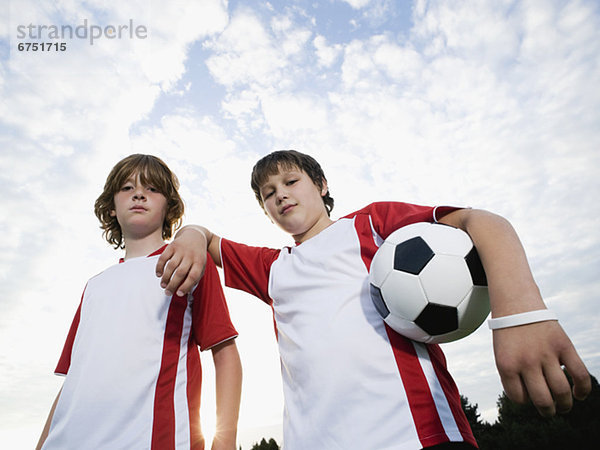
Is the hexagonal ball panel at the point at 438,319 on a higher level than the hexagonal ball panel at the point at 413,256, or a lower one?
lower

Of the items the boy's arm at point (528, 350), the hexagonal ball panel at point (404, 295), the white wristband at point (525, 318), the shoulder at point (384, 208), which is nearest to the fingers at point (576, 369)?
the boy's arm at point (528, 350)

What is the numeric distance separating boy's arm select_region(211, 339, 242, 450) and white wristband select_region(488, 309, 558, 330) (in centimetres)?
165

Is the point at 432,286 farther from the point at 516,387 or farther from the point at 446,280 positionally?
the point at 516,387

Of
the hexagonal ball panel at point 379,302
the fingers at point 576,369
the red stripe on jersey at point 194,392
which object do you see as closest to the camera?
the fingers at point 576,369

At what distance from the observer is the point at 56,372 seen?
299cm

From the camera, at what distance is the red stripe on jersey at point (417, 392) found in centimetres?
192

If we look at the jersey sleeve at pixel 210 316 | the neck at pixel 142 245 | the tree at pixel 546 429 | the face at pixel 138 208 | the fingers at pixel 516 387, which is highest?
the face at pixel 138 208

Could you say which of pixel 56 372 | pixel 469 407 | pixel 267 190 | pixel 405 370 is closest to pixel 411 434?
pixel 405 370

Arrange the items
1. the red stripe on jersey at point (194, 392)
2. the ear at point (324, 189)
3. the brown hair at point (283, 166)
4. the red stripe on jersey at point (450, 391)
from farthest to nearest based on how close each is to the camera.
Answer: the ear at point (324, 189)
the brown hair at point (283, 166)
the red stripe on jersey at point (194, 392)
the red stripe on jersey at point (450, 391)

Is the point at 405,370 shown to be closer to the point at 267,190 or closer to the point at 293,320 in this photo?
the point at 293,320

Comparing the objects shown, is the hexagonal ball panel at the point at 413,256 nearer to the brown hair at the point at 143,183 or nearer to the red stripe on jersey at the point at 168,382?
the red stripe on jersey at the point at 168,382

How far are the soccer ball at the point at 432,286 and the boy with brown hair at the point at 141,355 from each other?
1173 mm

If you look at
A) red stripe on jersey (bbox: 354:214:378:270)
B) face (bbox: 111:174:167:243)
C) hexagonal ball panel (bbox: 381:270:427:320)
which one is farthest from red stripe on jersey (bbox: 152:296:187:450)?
hexagonal ball panel (bbox: 381:270:427:320)

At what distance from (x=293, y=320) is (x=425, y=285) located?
85 cm
